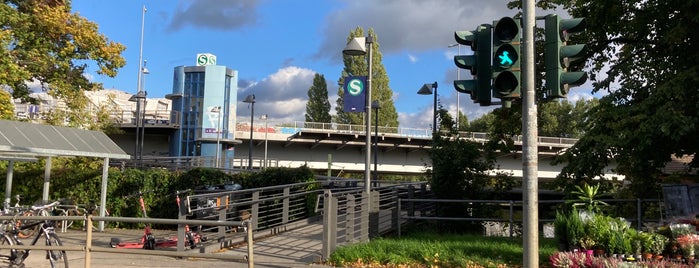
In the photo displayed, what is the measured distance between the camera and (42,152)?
12.7 metres

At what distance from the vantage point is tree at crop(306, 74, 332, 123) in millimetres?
82375

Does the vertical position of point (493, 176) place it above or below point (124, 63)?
below

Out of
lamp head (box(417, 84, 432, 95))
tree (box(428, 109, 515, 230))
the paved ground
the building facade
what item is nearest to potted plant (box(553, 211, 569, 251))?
the paved ground

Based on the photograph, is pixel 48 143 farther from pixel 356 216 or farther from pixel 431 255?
pixel 431 255

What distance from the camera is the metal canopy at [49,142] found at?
1182 cm

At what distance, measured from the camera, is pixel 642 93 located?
47.0ft

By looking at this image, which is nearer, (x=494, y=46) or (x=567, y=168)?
(x=494, y=46)

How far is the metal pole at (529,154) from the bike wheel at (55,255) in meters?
6.72

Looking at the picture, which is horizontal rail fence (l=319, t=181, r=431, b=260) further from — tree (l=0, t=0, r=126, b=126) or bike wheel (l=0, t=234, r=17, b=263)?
tree (l=0, t=0, r=126, b=126)

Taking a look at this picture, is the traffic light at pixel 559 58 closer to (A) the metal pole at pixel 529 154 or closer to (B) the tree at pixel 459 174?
(A) the metal pole at pixel 529 154

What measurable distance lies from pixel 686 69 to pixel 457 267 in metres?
8.31

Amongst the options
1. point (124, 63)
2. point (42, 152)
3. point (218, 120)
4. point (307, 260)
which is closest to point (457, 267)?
point (307, 260)

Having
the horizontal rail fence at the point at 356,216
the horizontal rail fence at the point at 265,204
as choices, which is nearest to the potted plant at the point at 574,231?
the horizontal rail fence at the point at 356,216

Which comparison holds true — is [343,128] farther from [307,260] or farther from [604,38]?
[307,260]
